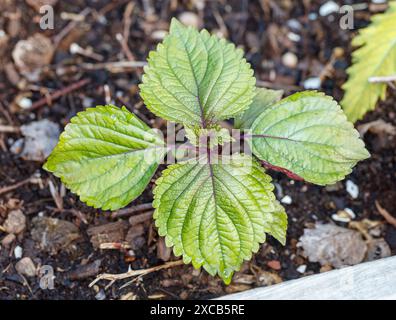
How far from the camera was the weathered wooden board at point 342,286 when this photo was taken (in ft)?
5.93

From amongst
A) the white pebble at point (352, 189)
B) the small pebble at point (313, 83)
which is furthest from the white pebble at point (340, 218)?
the small pebble at point (313, 83)

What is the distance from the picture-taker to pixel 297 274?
206cm

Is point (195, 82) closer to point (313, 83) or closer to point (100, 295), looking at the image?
point (100, 295)

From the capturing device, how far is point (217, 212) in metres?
1.68

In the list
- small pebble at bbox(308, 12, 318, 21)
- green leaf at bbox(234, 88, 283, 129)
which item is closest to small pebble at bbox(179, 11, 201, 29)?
small pebble at bbox(308, 12, 318, 21)

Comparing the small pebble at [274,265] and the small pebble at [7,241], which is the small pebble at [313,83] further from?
the small pebble at [7,241]

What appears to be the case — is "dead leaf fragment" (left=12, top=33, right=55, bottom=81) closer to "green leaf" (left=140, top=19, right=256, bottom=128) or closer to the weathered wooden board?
"green leaf" (left=140, top=19, right=256, bottom=128)

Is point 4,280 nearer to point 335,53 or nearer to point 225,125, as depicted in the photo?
point 225,125

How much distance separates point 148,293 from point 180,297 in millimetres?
109

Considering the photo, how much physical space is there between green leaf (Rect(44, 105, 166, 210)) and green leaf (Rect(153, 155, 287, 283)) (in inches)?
3.9

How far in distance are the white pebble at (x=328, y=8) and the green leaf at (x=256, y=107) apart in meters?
0.98

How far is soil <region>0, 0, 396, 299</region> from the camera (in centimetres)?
200

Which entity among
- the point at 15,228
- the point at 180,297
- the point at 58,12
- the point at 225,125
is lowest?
the point at 180,297

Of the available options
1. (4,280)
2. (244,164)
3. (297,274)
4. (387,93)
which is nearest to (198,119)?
(244,164)
